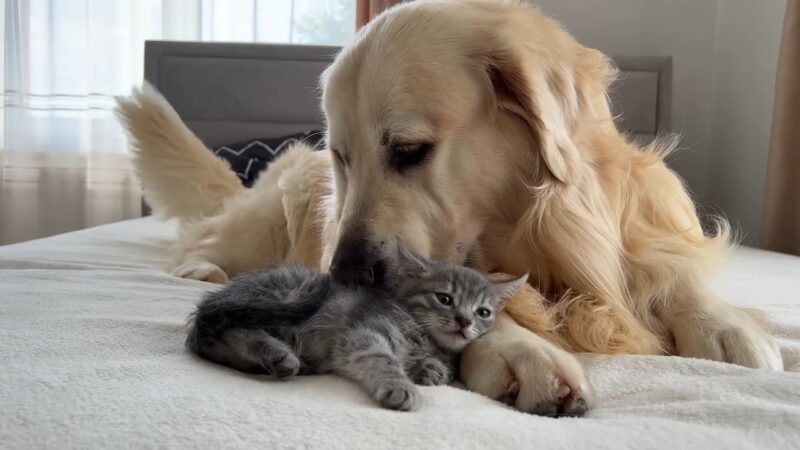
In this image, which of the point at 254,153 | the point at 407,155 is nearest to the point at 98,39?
the point at 254,153

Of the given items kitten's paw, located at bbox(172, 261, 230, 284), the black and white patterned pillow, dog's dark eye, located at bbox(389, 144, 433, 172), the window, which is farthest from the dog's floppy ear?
the window

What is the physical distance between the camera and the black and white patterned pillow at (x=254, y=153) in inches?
118

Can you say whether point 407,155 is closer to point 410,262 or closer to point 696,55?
point 410,262

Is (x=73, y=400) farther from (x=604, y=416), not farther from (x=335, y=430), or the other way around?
(x=604, y=416)

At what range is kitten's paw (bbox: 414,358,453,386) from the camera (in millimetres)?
896

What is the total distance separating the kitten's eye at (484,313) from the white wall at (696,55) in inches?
113

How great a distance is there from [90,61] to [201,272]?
8.38 ft

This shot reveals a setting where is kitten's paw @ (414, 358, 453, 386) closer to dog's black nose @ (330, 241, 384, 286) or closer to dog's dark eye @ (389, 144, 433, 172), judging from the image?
dog's black nose @ (330, 241, 384, 286)

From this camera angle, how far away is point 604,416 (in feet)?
2.59

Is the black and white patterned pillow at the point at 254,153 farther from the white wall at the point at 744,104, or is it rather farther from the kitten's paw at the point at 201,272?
the white wall at the point at 744,104

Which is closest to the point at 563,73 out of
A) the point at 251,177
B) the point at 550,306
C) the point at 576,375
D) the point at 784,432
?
the point at 550,306

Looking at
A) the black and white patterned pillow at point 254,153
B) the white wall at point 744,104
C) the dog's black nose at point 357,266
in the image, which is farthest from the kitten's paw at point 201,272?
the white wall at point 744,104

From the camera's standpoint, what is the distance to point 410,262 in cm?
105

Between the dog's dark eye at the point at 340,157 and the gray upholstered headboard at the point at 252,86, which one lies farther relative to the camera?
the gray upholstered headboard at the point at 252,86
